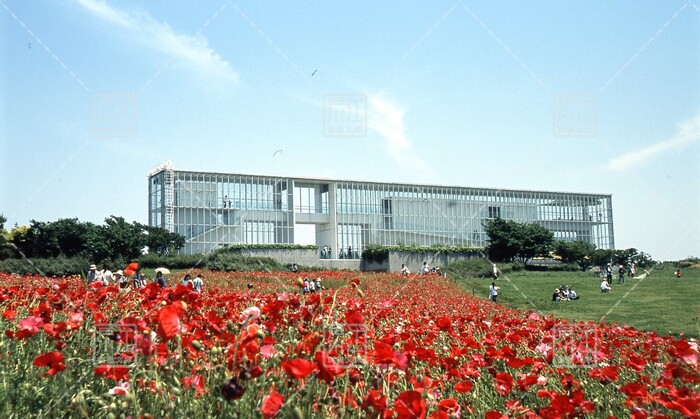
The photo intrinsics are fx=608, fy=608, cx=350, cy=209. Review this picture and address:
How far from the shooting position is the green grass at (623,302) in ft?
49.7

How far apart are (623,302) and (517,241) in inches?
1334

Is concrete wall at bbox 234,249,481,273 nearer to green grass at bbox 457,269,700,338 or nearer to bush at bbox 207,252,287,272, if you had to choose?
bush at bbox 207,252,287,272

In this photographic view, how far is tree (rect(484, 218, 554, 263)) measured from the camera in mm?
54719

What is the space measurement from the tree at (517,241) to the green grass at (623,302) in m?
22.1

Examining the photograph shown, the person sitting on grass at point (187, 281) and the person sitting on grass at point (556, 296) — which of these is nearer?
the person sitting on grass at point (187, 281)

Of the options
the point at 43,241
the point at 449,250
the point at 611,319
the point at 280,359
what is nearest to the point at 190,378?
the point at 280,359

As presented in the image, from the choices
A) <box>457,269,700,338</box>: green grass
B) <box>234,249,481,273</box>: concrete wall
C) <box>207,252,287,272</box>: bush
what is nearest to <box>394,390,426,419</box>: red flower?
<box>457,269,700,338</box>: green grass

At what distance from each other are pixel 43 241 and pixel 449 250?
33.0 meters

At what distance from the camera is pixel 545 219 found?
7169 centimetres

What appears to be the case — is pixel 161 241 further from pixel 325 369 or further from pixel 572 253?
pixel 325 369

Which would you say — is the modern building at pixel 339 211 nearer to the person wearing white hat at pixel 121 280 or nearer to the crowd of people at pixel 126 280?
the crowd of people at pixel 126 280

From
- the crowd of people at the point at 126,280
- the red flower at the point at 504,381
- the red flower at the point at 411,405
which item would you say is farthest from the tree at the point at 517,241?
the red flower at the point at 411,405

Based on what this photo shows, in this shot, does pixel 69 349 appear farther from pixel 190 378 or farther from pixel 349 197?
pixel 349 197

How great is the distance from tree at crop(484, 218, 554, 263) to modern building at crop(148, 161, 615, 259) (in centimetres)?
928
